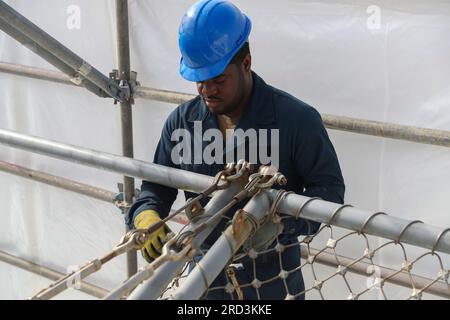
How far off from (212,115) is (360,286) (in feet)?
3.06

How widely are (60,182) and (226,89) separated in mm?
1461

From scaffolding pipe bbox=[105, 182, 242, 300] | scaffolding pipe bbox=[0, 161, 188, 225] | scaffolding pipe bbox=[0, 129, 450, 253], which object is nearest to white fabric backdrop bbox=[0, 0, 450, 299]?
scaffolding pipe bbox=[0, 161, 188, 225]

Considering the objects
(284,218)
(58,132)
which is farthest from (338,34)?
(58,132)

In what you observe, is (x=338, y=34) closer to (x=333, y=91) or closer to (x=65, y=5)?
(x=333, y=91)

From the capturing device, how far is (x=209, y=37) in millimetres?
1575

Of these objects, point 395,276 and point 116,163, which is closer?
point 116,163

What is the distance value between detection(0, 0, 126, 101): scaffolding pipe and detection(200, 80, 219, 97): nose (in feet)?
2.47

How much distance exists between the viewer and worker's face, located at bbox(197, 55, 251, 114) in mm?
1623

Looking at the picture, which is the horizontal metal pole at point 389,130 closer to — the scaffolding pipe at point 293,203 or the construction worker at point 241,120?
the construction worker at point 241,120

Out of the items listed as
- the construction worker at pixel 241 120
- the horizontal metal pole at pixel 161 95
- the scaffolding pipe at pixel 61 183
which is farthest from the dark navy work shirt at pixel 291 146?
the scaffolding pipe at pixel 61 183

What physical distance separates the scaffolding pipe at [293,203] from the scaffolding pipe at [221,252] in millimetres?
42

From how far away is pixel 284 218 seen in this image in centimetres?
144

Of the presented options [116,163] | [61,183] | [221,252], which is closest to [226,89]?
[116,163]

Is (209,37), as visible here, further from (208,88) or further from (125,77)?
(125,77)
